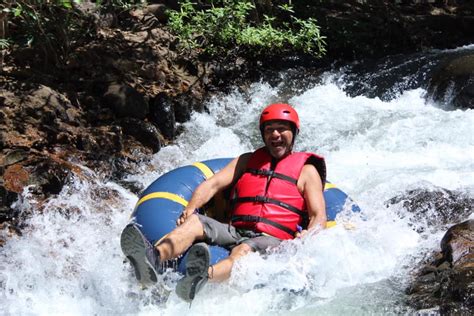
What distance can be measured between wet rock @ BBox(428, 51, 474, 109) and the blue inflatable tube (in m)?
3.70

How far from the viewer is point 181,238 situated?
3.71 meters

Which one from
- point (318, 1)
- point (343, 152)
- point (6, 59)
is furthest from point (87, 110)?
point (318, 1)

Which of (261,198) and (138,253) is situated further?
(261,198)

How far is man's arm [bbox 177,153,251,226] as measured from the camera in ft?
13.6

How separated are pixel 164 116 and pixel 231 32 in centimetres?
217

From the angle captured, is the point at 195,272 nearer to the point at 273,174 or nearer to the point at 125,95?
the point at 273,174

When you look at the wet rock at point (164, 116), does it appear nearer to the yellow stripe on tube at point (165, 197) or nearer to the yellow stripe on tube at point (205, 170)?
the yellow stripe on tube at point (205, 170)

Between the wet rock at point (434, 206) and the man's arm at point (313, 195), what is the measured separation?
38.3 inches

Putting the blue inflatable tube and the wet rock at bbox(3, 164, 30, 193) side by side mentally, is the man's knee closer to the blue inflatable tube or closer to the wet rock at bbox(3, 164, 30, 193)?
the blue inflatable tube

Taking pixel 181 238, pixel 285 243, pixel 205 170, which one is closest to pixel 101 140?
pixel 205 170

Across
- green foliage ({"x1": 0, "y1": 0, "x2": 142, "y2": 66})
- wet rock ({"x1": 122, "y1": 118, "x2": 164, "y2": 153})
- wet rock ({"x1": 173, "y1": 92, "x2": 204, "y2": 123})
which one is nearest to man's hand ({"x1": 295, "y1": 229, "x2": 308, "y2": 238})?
wet rock ({"x1": 122, "y1": 118, "x2": 164, "y2": 153})

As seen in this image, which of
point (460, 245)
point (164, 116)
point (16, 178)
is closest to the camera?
point (460, 245)

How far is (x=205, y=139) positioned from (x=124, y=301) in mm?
3415

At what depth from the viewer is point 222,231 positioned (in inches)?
155
